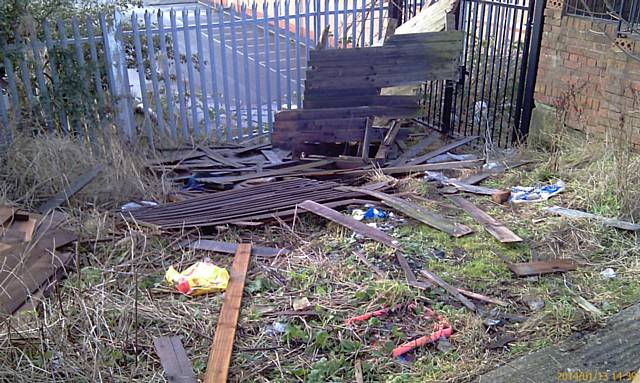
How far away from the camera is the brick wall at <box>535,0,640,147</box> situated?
5.96 m

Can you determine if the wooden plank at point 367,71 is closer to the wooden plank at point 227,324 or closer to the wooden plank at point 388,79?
the wooden plank at point 388,79

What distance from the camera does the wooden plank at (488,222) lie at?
4.70 metres

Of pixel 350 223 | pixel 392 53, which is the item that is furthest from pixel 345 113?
pixel 350 223

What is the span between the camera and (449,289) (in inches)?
159

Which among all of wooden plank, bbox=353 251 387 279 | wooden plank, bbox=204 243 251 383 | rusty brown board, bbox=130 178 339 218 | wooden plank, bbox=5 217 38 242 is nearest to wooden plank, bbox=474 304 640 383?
wooden plank, bbox=353 251 387 279

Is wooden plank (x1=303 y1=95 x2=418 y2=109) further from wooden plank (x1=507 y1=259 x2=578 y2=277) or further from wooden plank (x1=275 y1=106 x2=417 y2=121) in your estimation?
wooden plank (x1=507 y1=259 x2=578 y2=277)

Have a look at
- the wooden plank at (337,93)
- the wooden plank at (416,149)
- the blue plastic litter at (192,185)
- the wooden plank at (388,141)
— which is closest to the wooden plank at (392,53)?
the wooden plank at (337,93)

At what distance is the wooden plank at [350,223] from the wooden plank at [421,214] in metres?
0.47

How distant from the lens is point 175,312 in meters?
3.78

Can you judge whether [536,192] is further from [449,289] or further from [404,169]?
[449,289]

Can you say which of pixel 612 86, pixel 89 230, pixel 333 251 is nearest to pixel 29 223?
pixel 89 230
